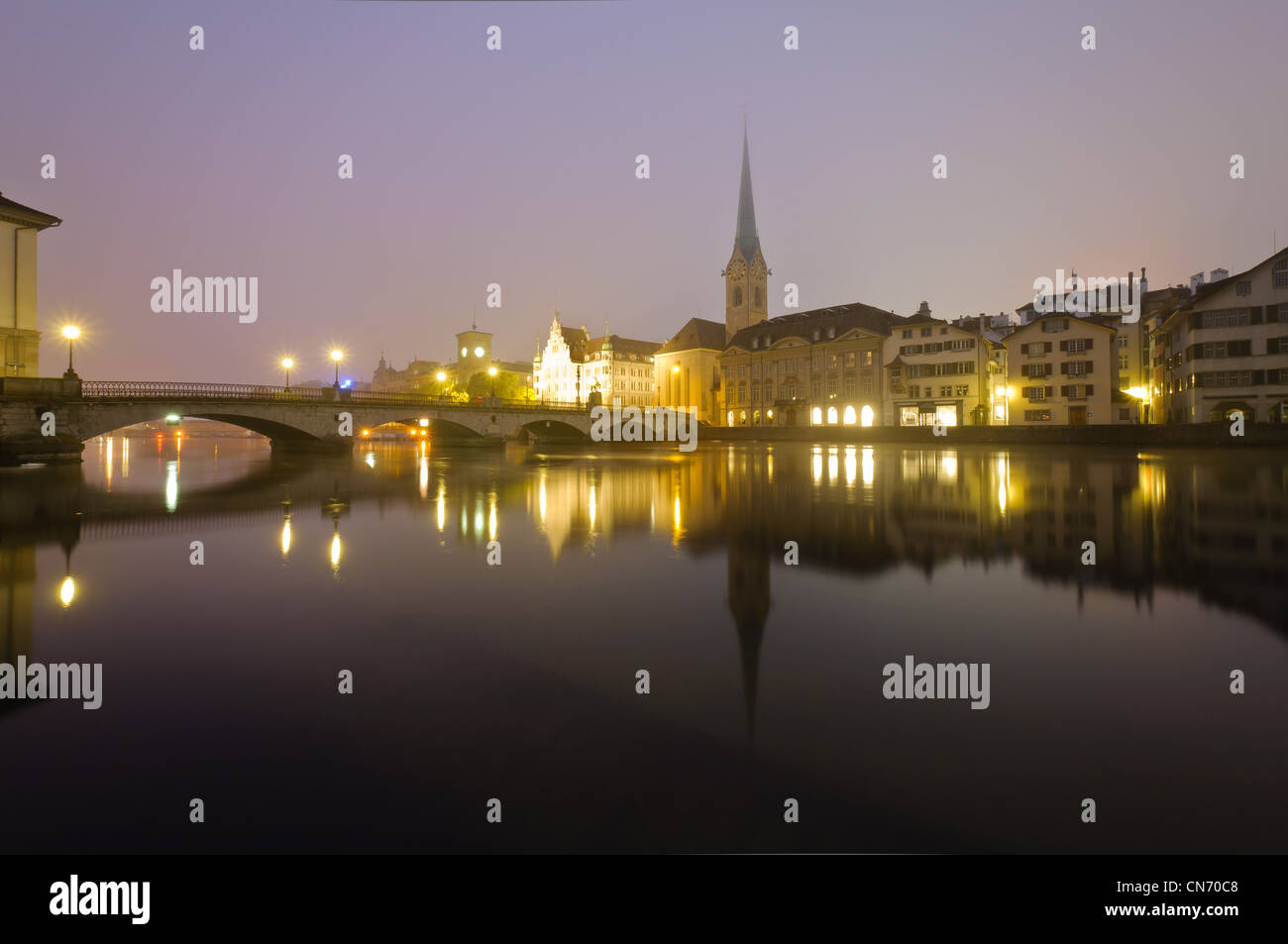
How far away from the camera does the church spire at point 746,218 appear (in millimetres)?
132250

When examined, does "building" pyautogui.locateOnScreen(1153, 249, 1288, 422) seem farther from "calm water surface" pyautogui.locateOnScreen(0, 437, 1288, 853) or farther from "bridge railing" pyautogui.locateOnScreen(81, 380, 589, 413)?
"bridge railing" pyautogui.locateOnScreen(81, 380, 589, 413)

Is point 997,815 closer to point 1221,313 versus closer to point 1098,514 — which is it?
point 1098,514

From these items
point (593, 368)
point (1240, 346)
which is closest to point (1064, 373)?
point (1240, 346)

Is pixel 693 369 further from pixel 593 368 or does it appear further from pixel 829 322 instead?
pixel 593 368

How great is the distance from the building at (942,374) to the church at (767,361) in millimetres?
1987

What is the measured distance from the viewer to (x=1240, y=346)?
5347 cm

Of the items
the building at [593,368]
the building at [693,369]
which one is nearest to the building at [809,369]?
the building at [693,369]

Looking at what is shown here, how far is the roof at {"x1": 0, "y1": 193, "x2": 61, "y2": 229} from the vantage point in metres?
43.5

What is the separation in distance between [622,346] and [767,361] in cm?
7483

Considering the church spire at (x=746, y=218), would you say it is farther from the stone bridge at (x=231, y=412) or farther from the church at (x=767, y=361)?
the stone bridge at (x=231, y=412)

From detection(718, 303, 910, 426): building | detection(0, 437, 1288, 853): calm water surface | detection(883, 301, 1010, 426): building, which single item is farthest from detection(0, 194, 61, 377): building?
detection(883, 301, 1010, 426): building

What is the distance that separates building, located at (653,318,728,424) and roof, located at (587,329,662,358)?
38941 millimetres

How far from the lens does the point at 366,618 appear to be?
736 centimetres
